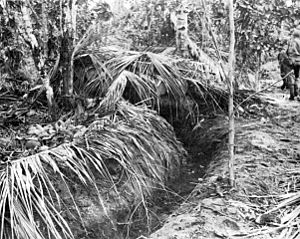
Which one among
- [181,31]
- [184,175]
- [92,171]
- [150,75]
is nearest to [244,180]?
[184,175]

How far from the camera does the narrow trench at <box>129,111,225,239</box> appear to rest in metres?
3.13

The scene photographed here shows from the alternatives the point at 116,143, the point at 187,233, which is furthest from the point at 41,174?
the point at 187,233

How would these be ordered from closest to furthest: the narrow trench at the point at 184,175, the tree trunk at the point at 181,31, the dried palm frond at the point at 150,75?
the narrow trench at the point at 184,175 < the dried palm frond at the point at 150,75 < the tree trunk at the point at 181,31

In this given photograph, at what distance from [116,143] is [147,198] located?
54 cm

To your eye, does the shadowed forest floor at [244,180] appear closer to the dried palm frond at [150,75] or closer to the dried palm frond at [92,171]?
the dried palm frond at [92,171]

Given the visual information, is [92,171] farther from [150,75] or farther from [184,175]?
[150,75]

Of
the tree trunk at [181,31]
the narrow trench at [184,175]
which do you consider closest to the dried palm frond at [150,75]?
the tree trunk at [181,31]

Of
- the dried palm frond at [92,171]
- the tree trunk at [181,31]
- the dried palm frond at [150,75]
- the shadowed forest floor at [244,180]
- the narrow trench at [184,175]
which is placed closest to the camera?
the shadowed forest floor at [244,180]

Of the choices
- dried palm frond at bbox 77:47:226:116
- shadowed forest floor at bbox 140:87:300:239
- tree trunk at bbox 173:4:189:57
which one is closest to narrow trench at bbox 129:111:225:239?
shadowed forest floor at bbox 140:87:300:239

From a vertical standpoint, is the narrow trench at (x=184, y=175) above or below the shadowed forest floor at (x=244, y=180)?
below

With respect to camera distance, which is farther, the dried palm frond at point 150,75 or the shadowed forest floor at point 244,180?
the dried palm frond at point 150,75

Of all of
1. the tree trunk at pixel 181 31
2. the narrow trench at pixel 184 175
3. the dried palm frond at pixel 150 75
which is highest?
the tree trunk at pixel 181 31

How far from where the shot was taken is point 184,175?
12.8 ft

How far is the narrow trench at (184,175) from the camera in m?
3.13
